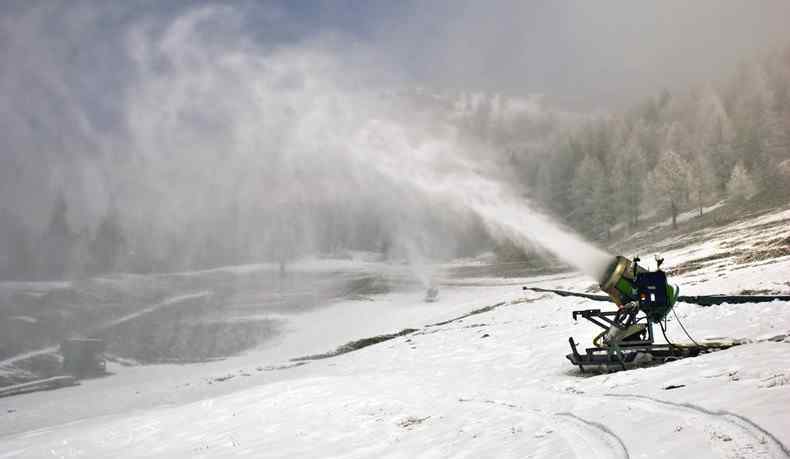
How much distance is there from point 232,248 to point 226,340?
77602mm

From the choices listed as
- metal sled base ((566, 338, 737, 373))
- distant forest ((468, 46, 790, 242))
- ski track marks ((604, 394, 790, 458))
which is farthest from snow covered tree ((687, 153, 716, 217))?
ski track marks ((604, 394, 790, 458))

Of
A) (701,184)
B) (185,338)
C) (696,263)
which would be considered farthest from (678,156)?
(185,338)

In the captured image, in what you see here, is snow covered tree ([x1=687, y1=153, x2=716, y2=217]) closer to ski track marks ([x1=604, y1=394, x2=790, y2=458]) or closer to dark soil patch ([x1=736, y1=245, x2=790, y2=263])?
dark soil patch ([x1=736, y1=245, x2=790, y2=263])

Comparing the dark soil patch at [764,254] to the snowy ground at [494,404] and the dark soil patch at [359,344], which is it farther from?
the dark soil patch at [359,344]

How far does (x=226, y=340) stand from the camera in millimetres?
60625

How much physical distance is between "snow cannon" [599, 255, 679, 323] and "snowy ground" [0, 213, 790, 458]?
1.47m

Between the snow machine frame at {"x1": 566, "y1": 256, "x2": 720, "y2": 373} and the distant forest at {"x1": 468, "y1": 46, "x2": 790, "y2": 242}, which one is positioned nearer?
the snow machine frame at {"x1": 566, "y1": 256, "x2": 720, "y2": 373}

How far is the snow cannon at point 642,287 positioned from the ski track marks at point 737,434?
16.1 ft

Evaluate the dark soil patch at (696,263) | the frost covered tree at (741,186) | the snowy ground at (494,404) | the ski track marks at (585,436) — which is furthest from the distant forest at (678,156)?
the ski track marks at (585,436)

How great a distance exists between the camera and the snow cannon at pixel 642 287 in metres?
13.4

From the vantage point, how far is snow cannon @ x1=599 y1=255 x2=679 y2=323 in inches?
529

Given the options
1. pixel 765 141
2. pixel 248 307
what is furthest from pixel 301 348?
pixel 765 141

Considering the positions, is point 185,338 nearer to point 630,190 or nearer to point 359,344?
point 359,344

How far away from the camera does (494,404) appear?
1345 cm
